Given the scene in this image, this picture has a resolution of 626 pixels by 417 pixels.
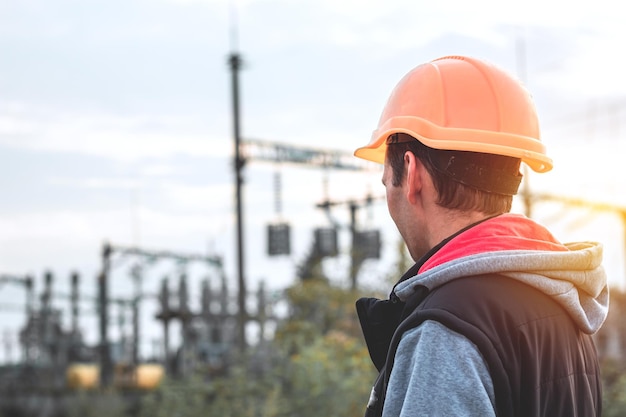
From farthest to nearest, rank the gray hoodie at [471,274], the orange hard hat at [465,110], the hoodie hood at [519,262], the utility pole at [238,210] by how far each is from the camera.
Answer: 1. the utility pole at [238,210]
2. the orange hard hat at [465,110]
3. the hoodie hood at [519,262]
4. the gray hoodie at [471,274]

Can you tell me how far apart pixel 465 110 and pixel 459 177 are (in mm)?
243

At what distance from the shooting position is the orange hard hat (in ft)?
7.50

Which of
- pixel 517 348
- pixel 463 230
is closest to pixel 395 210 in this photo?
pixel 463 230

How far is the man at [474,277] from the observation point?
1.92m

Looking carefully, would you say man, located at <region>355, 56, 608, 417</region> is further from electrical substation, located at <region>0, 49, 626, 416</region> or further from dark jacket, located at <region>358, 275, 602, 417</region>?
electrical substation, located at <region>0, 49, 626, 416</region>

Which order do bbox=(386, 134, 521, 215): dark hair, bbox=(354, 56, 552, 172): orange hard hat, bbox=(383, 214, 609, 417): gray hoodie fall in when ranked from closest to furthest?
bbox=(383, 214, 609, 417): gray hoodie
bbox=(386, 134, 521, 215): dark hair
bbox=(354, 56, 552, 172): orange hard hat

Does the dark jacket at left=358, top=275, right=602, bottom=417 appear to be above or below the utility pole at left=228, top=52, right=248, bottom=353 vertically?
below

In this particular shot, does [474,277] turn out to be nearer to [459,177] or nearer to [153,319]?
[459,177]

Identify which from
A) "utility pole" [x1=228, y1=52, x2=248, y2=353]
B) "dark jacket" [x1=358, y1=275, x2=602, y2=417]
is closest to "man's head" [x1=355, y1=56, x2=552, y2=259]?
"dark jacket" [x1=358, y1=275, x2=602, y2=417]

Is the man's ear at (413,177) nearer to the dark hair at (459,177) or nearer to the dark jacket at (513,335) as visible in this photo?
the dark hair at (459,177)

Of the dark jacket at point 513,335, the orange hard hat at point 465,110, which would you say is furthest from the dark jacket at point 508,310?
the orange hard hat at point 465,110

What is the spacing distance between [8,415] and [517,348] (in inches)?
1029

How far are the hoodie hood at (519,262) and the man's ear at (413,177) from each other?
0.13m

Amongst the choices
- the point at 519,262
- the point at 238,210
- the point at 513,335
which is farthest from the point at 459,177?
the point at 238,210
